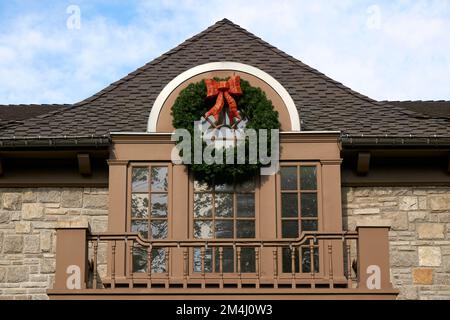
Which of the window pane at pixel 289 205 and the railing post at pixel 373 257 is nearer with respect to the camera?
the railing post at pixel 373 257

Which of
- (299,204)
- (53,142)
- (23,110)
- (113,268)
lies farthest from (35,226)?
(23,110)

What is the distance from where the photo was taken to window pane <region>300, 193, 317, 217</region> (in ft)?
48.5

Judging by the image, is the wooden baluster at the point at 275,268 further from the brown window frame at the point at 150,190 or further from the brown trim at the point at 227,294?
the brown window frame at the point at 150,190

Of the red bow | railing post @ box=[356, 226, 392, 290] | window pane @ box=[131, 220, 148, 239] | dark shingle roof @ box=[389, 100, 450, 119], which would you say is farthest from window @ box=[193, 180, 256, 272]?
dark shingle roof @ box=[389, 100, 450, 119]

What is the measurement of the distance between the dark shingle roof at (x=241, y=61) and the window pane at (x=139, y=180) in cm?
71

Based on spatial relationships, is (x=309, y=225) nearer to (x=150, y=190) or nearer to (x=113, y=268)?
(x=150, y=190)

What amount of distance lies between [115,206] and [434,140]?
458 centimetres

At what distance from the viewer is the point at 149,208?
48.8 ft

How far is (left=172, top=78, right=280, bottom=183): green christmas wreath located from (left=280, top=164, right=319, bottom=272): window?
1.63 ft

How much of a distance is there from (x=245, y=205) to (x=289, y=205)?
0.62 m

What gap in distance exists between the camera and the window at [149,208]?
14.5 metres

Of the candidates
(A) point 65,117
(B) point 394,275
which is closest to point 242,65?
(A) point 65,117

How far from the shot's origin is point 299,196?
585 inches

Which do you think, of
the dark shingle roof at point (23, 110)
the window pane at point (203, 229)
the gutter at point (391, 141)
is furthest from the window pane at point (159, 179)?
the dark shingle roof at point (23, 110)
